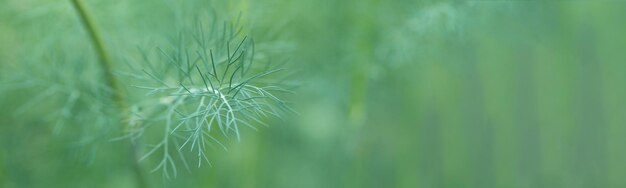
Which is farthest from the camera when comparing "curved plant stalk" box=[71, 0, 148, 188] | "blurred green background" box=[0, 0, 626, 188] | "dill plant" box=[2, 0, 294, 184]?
"blurred green background" box=[0, 0, 626, 188]

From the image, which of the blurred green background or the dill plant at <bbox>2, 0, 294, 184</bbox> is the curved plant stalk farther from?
the blurred green background

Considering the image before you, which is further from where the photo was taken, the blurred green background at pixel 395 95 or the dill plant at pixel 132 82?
the blurred green background at pixel 395 95

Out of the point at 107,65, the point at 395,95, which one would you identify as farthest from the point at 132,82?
the point at 395,95

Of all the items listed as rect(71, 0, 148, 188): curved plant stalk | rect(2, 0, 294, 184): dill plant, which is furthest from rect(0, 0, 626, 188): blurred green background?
rect(71, 0, 148, 188): curved plant stalk

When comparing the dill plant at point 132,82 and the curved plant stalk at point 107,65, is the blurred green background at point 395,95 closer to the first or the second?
the dill plant at point 132,82

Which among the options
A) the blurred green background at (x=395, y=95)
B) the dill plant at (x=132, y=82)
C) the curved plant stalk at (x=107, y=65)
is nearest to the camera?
the curved plant stalk at (x=107, y=65)

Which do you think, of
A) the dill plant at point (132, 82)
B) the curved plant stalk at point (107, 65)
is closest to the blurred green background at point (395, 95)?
the dill plant at point (132, 82)

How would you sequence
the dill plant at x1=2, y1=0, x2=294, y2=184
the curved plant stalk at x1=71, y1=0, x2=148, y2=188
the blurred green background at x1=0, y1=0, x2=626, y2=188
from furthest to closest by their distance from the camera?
the blurred green background at x1=0, y1=0, x2=626, y2=188
the dill plant at x1=2, y1=0, x2=294, y2=184
the curved plant stalk at x1=71, y1=0, x2=148, y2=188
